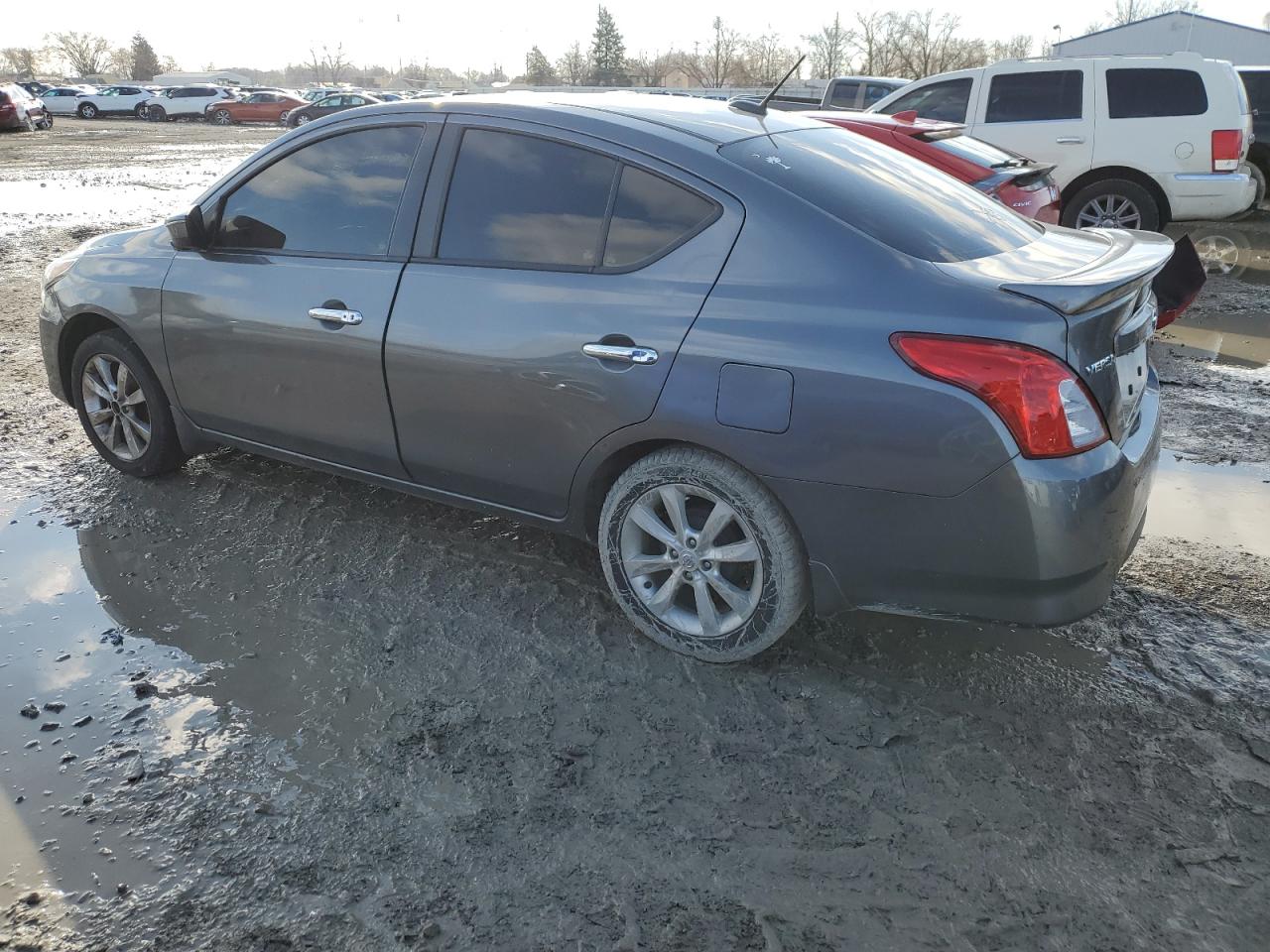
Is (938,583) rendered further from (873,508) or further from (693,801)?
(693,801)

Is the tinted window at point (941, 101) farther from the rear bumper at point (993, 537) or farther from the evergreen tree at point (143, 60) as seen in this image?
the evergreen tree at point (143, 60)

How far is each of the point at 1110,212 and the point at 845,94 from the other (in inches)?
409

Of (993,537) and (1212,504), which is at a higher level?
(993,537)

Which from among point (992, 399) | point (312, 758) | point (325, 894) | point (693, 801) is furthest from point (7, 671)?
point (992, 399)

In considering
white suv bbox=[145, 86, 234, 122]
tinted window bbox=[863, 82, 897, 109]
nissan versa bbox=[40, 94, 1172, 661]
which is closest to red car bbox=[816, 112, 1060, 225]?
nissan versa bbox=[40, 94, 1172, 661]

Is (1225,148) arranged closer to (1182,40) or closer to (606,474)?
(606,474)

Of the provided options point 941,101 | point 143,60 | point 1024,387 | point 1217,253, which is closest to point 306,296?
point 1024,387

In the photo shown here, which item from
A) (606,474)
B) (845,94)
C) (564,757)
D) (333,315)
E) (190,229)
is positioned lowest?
(564,757)

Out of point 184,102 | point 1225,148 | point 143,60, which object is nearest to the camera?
point 1225,148

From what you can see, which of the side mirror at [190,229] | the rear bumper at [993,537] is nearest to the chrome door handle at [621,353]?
the rear bumper at [993,537]

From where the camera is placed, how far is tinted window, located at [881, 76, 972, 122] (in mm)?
10680

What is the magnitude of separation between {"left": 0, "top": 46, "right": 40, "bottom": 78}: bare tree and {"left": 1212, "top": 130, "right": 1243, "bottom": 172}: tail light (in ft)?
404

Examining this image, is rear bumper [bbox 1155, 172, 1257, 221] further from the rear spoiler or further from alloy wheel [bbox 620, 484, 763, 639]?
alloy wheel [bbox 620, 484, 763, 639]

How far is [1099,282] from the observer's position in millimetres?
2656
